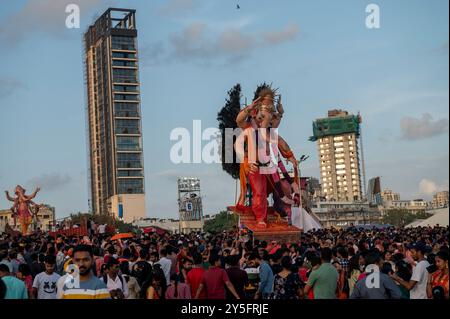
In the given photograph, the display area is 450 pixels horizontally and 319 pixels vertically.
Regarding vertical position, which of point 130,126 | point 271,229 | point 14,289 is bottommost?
point 14,289

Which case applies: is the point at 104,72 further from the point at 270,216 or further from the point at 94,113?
the point at 270,216

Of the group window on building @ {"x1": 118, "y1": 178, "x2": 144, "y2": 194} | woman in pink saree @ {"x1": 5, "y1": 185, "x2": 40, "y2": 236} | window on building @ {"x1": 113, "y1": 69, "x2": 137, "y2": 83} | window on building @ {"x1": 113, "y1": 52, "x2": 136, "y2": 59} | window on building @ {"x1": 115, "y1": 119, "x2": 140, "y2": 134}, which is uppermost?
window on building @ {"x1": 113, "y1": 52, "x2": 136, "y2": 59}

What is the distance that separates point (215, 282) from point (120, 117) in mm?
90770

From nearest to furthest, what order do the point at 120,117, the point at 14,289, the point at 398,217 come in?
1. the point at 14,289
2. the point at 120,117
3. the point at 398,217

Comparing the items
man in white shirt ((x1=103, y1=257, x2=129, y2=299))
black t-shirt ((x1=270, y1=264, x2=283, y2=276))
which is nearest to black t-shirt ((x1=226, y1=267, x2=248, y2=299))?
black t-shirt ((x1=270, y1=264, x2=283, y2=276))

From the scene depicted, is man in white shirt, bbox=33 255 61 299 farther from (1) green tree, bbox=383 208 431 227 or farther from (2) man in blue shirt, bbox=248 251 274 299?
(1) green tree, bbox=383 208 431 227

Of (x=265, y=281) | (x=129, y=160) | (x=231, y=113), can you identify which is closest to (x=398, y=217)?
(x=129, y=160)

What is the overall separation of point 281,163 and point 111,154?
6877 cm

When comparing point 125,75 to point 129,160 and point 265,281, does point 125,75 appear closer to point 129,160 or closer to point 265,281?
point 129,160

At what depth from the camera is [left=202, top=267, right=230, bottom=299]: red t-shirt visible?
10.4m

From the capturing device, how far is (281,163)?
3725cm

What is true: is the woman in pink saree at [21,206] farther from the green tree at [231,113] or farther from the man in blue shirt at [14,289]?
the man in blue shirt at [14,289]

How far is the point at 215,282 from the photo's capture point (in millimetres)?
10508

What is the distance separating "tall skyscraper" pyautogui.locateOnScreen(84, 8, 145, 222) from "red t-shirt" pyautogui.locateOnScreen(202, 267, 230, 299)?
84961mm
